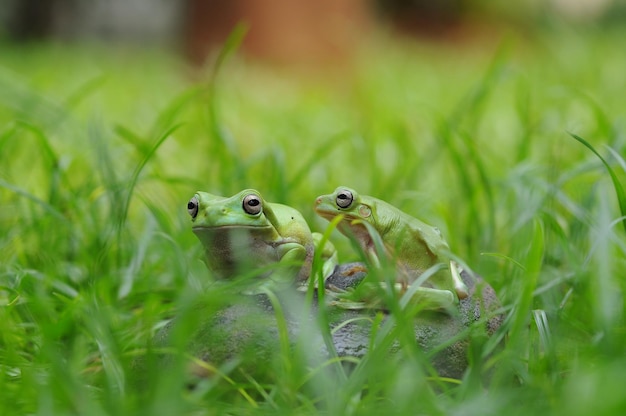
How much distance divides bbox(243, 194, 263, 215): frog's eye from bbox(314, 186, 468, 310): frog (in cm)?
16

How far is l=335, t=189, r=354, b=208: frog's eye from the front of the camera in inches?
81.5

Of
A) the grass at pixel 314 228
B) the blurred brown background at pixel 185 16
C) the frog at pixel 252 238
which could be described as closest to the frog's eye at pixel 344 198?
the frog at pixel 252 238

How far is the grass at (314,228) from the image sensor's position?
1800 millimetres

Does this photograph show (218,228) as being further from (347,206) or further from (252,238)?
(347,206)

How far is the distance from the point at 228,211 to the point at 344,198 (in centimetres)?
30

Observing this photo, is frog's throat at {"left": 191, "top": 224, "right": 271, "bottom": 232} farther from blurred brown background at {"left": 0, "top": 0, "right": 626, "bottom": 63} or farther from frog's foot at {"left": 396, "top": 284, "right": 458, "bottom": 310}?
blurred brown background at {"left": 0, "top": 0, "right": 626, "bottom": 63}

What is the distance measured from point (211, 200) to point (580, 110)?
153 inches

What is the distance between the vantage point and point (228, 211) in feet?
6.63

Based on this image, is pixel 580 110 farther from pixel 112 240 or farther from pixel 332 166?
pixel 112 240

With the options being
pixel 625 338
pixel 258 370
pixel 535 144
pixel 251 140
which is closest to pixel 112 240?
pixel 258 370

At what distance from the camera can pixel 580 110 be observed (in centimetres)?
528

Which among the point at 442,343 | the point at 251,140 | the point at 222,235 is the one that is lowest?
the point at 251,140

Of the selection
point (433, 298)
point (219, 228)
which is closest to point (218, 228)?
point (219, 228)

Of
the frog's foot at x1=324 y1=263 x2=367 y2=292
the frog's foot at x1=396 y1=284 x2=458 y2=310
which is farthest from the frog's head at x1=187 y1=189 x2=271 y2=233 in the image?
the frog's foot at x1=396 y1=284 x2=458 y2=310
